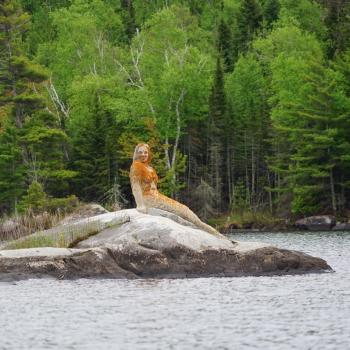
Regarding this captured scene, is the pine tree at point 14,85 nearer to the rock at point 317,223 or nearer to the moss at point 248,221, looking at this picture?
the moss at point 248,221

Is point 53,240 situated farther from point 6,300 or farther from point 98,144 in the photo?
point 98,144

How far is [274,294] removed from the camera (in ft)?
68.3

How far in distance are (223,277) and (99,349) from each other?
9890mm

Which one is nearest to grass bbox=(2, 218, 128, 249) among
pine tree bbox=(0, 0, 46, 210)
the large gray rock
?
the large gray rock

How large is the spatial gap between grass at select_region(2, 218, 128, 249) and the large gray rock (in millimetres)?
763

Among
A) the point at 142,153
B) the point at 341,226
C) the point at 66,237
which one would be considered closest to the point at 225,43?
the point at 341,226

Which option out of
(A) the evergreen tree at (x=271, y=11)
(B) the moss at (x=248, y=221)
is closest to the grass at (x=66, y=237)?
(B) the moss at (x=248, y=221)

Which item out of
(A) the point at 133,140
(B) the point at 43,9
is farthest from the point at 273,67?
(B) the point at 43,9

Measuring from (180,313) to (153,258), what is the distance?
6.26m

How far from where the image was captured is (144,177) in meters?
27.8

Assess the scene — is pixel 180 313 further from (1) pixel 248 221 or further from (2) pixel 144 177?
(1) pixel 248 221

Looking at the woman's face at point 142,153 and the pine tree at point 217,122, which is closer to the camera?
the woman's face at point 142,153

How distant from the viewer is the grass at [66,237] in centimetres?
2633

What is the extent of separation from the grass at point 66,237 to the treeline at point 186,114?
2668 centimetres
